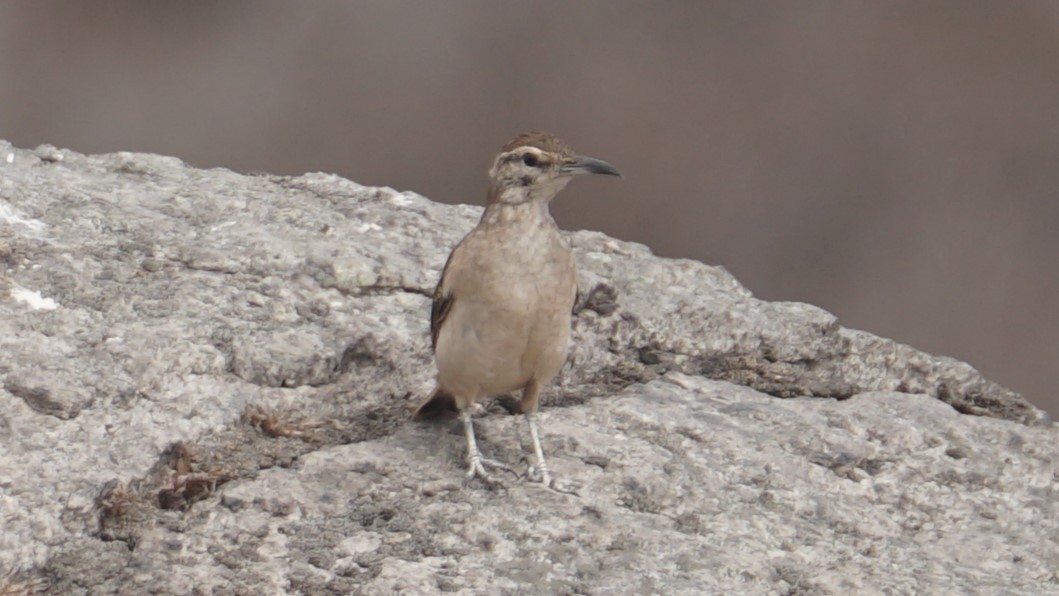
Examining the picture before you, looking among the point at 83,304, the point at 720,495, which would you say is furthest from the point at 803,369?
the point at 83,304

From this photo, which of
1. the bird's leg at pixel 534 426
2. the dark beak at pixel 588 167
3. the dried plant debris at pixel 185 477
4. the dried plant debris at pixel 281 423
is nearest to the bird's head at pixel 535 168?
the dark beak at pixel 588 167

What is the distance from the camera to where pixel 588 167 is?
16.9 ft

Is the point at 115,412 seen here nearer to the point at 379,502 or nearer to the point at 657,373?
the point at 379,502

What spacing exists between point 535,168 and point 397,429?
0.94 metres

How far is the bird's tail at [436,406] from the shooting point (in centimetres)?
524

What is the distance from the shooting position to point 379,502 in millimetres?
4613

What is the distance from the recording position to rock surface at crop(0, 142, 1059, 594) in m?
4.33

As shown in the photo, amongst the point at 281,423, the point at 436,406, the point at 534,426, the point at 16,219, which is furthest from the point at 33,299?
the point at 534,426

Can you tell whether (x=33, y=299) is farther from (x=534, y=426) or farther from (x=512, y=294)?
(x=534, y=426)

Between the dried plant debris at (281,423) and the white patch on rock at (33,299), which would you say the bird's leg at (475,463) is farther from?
the white patch on rock at (33,299)

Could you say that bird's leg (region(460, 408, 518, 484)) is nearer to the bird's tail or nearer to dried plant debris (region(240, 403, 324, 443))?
the bird's tail

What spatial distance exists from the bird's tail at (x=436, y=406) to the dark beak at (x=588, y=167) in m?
0.81

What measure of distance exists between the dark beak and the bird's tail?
0.81 m

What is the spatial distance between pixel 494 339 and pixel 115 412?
1187mm
